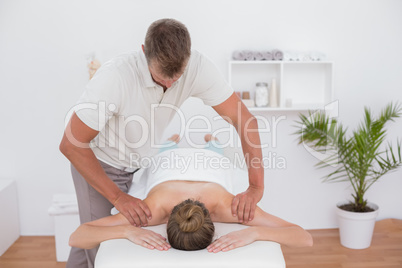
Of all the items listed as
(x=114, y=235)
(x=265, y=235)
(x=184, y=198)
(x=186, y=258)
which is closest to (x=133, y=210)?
(x=114, y=235)

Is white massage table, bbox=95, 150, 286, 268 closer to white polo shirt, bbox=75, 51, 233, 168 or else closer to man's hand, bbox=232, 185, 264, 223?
man's hand, bbox=232, 185, 264, 223

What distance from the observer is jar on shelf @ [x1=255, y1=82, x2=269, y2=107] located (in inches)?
108

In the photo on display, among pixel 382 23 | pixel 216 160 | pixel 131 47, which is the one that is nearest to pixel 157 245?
pixel 216 160

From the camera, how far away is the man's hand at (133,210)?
59.8 inches

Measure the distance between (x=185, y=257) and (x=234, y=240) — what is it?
188 millimetres

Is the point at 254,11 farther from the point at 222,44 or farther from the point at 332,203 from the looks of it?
the point at 332,203

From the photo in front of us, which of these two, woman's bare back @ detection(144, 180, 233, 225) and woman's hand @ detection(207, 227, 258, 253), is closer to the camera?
woman's hand @ detection(207, 227, 258, 253)

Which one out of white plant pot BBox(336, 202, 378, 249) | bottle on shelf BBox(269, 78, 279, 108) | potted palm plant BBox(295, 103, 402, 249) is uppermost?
bottle on shelf BBox(269, 78, 279, 108)

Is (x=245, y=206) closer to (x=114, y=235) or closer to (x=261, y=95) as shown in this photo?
(x=114, y=235)

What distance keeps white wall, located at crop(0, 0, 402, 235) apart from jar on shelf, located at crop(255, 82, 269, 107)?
20 centimetres

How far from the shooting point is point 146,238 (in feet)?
4.56

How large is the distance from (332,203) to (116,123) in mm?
2046

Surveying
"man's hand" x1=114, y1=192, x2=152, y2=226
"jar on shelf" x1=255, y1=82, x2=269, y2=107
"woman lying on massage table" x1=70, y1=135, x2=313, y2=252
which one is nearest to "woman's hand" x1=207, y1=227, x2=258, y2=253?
"woman lying on massage table" x1=70, y1=135, x2=313, y2=252

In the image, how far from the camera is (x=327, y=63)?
2.80m
